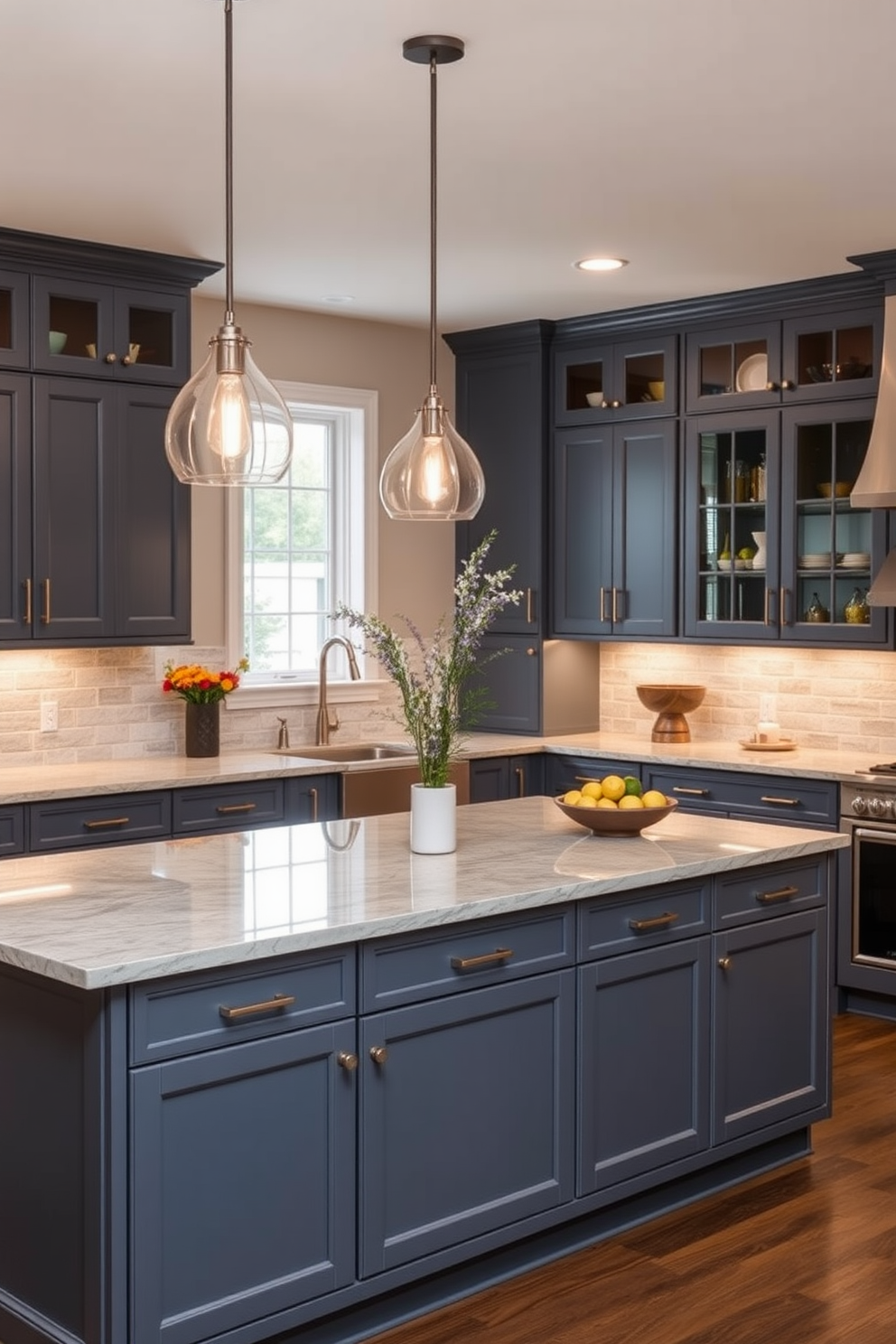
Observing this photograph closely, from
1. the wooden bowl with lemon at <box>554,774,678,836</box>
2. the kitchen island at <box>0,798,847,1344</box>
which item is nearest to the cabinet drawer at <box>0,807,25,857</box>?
the kitchen island at <box>0,798,847,1344</box>

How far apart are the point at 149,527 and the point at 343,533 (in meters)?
1.39

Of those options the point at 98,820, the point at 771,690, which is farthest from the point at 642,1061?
the point at 771,690

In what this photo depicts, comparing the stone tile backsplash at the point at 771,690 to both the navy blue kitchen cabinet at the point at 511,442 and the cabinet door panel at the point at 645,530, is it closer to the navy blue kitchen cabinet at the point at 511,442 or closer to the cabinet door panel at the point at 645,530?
the cabinet door panel at the point at 645,530

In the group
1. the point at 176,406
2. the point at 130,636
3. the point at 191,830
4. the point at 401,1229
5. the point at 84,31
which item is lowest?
the point at 401,1229

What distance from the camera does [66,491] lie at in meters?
5.39

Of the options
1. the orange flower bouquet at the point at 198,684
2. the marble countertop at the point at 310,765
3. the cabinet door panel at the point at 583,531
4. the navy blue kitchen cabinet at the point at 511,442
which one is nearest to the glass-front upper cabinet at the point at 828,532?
the marble countertop at the point at 310,765

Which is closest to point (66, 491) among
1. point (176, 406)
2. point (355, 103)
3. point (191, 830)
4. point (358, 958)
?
point (191, 830)

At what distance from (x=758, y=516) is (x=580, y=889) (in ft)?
10.4

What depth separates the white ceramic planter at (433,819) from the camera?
3773 mm

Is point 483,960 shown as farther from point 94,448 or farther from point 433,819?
point 94,448

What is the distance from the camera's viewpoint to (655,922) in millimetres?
3727

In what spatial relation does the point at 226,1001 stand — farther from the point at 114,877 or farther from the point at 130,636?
the point at 130,636

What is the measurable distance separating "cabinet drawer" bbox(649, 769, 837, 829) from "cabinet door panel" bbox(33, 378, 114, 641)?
2.38 meters

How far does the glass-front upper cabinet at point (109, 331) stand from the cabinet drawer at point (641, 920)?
2.94 m
